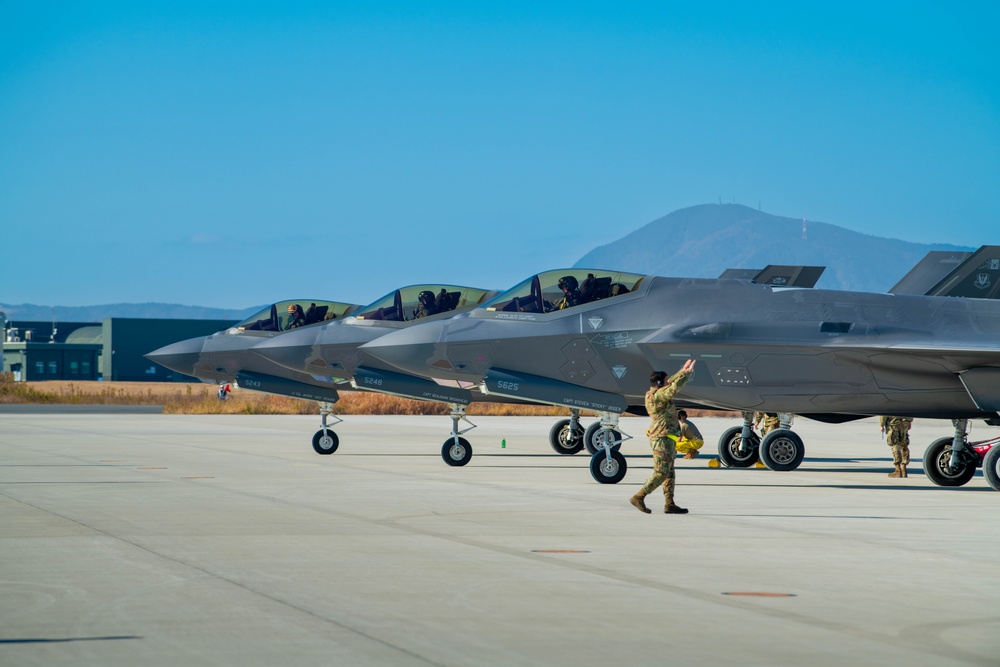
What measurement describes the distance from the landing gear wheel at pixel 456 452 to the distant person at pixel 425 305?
3.85 meters

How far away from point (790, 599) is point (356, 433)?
86.7 feet

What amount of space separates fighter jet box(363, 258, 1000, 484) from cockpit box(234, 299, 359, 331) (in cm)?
826

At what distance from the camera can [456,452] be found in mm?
20875

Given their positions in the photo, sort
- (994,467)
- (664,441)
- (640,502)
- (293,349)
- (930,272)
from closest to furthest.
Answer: (664,441) → (640,502) → (994,467) → (930,272) → (293,349)

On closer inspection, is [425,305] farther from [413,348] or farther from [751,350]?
[751,350]

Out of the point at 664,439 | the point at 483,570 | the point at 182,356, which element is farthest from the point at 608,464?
the point at 182,356

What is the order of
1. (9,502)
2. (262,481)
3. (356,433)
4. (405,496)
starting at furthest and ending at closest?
1. (356,433)
2. (262,481)
3. (405,496)
4. (9,502)

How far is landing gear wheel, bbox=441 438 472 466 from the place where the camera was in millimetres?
20781

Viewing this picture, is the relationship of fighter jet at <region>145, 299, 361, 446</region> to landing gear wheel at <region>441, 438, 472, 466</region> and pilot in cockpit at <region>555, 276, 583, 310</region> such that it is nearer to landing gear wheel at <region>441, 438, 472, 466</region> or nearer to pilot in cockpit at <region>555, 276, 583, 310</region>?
landing gear wheel at <region>441, 438, 472, 466</region>

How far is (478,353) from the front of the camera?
1923 centimetres

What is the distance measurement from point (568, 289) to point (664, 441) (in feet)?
20.7

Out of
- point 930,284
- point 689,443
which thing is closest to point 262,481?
point 689,443

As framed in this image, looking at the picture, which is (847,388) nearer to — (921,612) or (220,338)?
(921,612)

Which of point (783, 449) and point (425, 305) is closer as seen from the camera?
point (783, 449)
